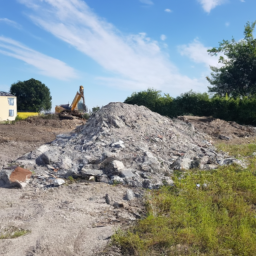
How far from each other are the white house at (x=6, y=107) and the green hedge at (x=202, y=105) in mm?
14114

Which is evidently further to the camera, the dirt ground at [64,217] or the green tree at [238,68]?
the green tree at [238,68]

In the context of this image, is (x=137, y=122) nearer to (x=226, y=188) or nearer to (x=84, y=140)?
(x=84, y=140)

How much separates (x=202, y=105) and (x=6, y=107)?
66.4 ft

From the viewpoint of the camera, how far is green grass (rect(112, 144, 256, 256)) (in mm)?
3531

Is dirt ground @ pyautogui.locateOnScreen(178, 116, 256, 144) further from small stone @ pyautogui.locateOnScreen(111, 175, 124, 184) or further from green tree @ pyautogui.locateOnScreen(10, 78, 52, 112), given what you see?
green tree @ pyautogui.locateOnScreen(10, 78, 52, 112)

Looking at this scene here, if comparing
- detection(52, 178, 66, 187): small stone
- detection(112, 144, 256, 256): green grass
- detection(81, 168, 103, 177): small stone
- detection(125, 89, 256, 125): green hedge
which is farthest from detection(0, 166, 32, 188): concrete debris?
detection(125, 89, 256, 125): green hedge

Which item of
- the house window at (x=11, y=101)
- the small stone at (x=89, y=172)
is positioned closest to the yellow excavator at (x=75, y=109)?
the house window at (x=11, y=101)

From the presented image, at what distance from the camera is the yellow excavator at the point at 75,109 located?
2197cm

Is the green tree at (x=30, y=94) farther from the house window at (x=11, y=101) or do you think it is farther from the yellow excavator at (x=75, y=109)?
the yellow excavator at (x=75, y=109)

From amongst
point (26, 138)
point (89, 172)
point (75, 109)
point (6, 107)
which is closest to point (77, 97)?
point (75, 109)

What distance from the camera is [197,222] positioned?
13.5 ft

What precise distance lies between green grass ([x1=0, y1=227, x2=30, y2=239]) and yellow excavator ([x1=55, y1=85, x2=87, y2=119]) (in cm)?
1798

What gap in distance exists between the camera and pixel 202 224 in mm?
3998

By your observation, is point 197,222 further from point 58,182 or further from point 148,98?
point 148,98
